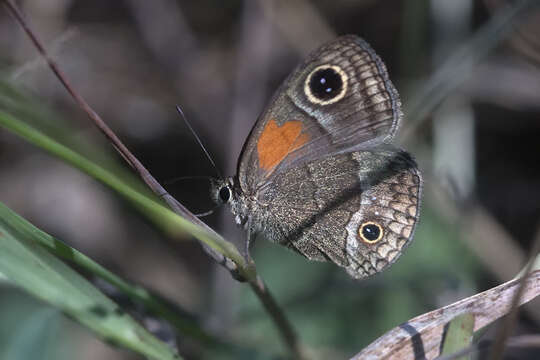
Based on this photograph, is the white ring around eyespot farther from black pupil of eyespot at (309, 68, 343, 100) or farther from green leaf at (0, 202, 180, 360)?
green leaf at (0, 202, 180, 360)

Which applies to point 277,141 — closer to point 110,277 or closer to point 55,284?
point 110,277

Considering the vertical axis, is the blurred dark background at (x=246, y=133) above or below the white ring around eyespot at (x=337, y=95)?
below

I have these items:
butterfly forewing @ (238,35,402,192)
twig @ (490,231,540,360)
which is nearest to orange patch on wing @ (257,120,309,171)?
butterfly forewing @ (238,35,402,192)

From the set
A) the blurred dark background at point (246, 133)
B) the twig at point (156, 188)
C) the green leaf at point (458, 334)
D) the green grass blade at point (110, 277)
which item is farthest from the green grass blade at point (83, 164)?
the blurred dark background at point (246, 133)

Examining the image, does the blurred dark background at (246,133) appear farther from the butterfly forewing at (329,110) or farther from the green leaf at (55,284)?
the green leaf at (55,284)

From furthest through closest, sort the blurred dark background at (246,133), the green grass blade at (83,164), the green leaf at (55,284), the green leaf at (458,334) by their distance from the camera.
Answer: the blurred dark background at (246,133)
the green leaf at (458,334)
the green leaf at (55,284)
the green grass blade at (83,164)

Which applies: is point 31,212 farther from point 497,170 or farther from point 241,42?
point 497,170
